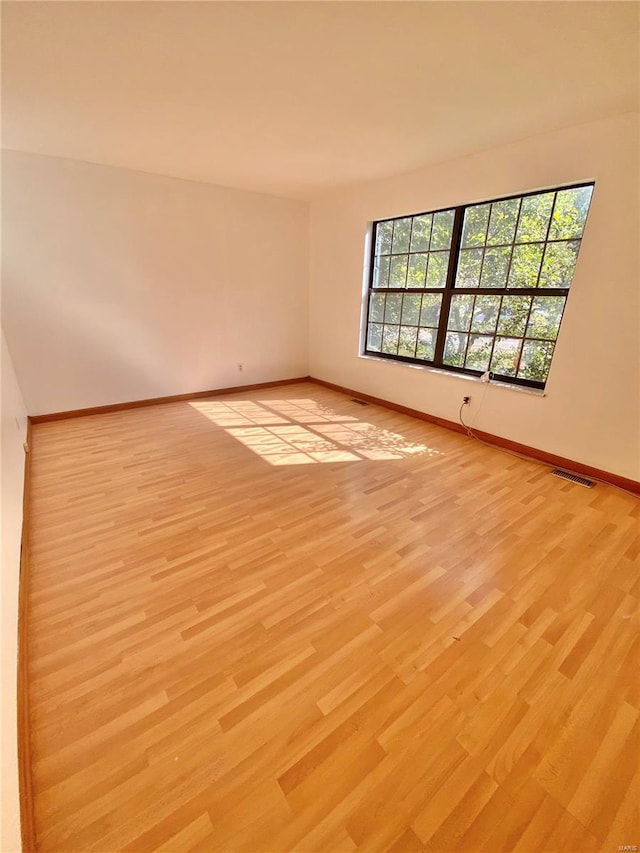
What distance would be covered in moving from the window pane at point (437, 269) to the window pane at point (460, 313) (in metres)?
0.25

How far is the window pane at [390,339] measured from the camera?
4285 mm

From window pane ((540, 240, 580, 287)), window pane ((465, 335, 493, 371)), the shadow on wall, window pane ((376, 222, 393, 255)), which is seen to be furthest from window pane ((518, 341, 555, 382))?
window pane ((376, 222, 393, 255))

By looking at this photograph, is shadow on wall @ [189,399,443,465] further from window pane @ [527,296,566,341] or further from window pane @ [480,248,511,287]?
window pane @ [480,248,511,287]

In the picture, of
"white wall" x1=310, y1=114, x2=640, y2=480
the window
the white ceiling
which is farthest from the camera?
the window

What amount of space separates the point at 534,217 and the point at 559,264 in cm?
46

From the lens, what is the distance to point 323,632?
4.99 feet

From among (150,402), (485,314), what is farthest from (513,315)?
(150,402)

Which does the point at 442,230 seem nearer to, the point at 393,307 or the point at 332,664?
the point at 393,307

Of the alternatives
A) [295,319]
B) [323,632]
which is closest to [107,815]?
[323,632]

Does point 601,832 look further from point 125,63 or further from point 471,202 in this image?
point 471,202

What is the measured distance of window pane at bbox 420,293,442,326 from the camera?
3736 millimetres

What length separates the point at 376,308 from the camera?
14.6 feet

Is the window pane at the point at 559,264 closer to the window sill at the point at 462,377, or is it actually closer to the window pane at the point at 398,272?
the window sill at the point at 462,377

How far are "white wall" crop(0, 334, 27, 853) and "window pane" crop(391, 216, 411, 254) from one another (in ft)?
12.9
